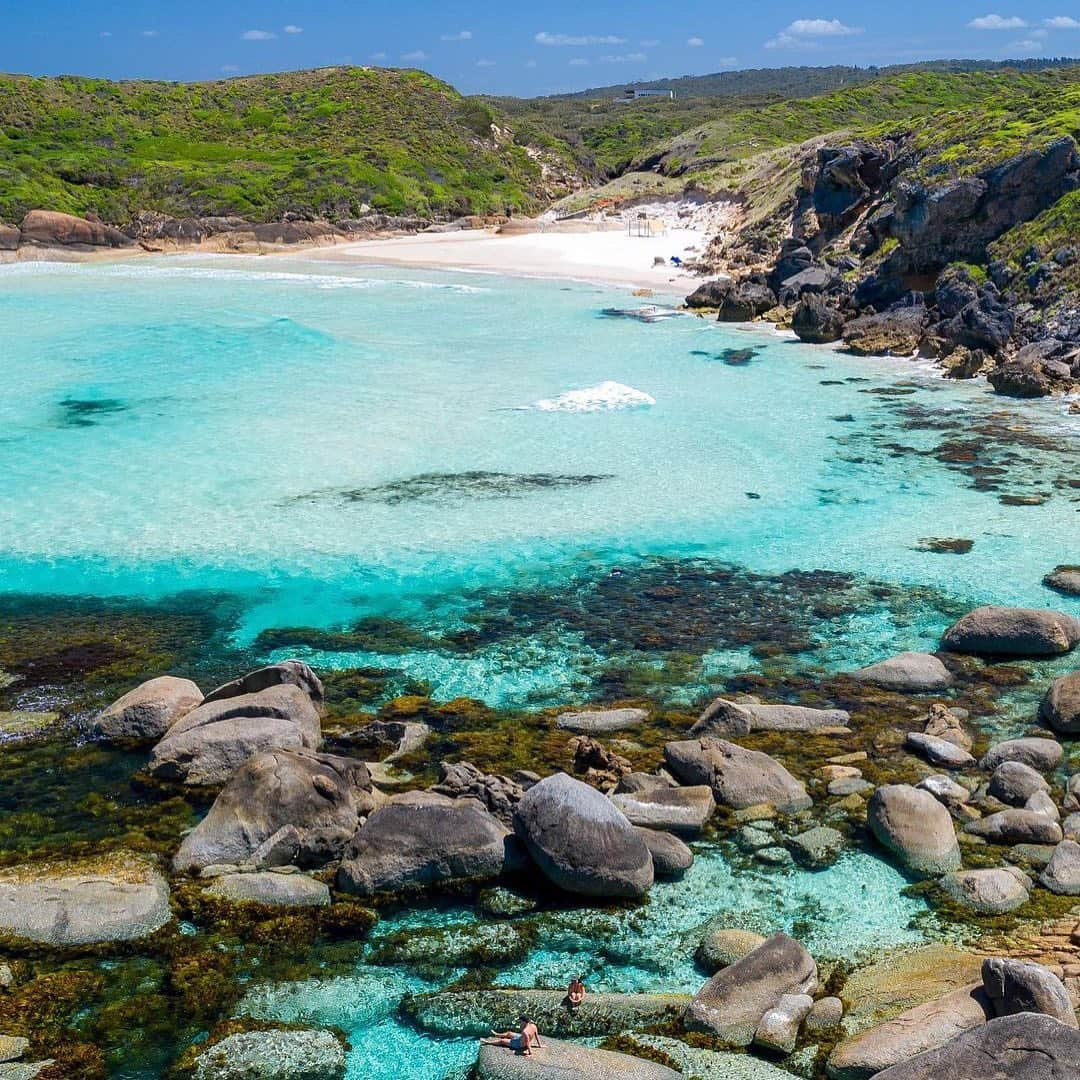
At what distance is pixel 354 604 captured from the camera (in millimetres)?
16156

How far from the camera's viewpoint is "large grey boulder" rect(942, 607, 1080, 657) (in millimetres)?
13773

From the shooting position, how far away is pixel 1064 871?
9312 mm

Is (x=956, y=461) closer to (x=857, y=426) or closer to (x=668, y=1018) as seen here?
(x=857, y=426)

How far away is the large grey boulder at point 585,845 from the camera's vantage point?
30.9ft

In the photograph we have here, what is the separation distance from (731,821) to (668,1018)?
9.10 feet

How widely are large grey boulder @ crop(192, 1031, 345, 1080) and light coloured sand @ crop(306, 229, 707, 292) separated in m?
41.4

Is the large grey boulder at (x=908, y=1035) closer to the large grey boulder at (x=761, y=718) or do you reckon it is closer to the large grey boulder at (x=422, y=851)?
the large grey boulder at (x=422, y=851)

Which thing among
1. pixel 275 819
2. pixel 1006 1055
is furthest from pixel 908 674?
pixel 275 819

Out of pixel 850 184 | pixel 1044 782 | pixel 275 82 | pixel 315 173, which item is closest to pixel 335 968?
pixel 1044 782

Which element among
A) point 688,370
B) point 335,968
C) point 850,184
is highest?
point 850,184

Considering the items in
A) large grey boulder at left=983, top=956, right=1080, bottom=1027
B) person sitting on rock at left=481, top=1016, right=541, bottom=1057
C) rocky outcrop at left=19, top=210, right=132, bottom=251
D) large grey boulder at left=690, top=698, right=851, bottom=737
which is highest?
rocky outcrop at left=19, top=210, right=132, bottom=251

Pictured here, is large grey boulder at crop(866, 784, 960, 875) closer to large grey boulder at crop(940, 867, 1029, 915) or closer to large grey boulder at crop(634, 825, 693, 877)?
large grey boulder at crop(940, 867, 1029, 915)

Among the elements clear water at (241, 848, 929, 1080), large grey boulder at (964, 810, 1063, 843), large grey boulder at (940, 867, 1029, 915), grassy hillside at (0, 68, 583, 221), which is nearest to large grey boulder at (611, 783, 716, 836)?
clear water at (241, 848, 929, 1080)

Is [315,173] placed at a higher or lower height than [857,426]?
higher
